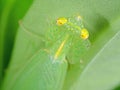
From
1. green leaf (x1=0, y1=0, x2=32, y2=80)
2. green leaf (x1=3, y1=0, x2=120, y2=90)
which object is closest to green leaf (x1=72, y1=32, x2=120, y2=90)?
green leaf (x1=3, y1=0, x2=120, y2=90)

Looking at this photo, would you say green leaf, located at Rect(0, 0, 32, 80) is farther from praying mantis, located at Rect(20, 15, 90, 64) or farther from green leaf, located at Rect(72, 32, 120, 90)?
green leaf, located at Rect(72, 32, 120, 90)

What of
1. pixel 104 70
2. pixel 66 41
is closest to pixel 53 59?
pixel 66 41

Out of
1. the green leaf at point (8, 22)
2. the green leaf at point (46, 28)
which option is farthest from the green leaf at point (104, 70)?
the green leaf at point (8, 22)

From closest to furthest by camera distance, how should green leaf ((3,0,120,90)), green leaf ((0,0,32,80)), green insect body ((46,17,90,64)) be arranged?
green leaf ((3,0,120,90)) → green leaf ((0,0,32,80)) → green insect body ((46,17,90,64))

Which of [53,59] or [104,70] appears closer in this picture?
[104,70]

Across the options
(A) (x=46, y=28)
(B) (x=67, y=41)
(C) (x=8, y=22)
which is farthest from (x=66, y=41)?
(C) (x=8, y=22)

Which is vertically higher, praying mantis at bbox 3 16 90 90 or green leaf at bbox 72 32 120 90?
green leaf at bbox 72 32 120 90

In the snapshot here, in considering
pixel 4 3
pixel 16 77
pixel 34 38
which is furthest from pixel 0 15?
pixel 16 77

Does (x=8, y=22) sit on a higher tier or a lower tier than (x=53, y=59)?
higher

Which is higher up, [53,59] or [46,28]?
[46,28]

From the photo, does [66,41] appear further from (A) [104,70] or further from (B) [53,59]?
(A) [104,70]

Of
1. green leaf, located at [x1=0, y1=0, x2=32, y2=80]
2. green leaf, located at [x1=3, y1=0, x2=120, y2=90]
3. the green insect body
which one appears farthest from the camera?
the green insect body

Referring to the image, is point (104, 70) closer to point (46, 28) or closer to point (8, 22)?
point (46, 28)
